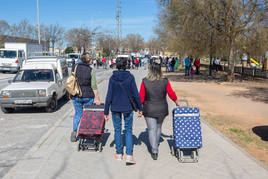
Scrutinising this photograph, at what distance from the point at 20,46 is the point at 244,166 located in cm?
3211

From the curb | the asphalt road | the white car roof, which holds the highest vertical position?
the white car roof

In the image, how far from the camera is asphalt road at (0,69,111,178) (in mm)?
5496

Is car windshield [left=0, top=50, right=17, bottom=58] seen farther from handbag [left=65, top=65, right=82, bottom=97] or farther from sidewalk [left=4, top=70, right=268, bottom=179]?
handbag [left=65, top=65, right=82, bottom=97]

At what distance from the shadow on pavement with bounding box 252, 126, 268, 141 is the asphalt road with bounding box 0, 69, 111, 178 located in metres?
5.41

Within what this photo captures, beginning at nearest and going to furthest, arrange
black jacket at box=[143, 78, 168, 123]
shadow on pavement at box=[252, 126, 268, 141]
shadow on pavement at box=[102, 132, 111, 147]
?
1. black jacket at box=[143, 78, 168, 123]
2. shadow on pavement at box=[102, 132, 111, 147]
3. shadow on pavement at box=[252, 126, 268, 141]

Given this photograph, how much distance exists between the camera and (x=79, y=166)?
4.86 metres

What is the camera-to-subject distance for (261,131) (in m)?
7.55

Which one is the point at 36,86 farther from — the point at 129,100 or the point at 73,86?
the point at 129,100

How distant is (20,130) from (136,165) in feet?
13.0

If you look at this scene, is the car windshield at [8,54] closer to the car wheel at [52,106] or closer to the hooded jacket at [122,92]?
the car wheel at [52,106]

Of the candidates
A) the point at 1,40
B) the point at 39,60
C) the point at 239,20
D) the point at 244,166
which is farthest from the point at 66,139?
the point at 1,40

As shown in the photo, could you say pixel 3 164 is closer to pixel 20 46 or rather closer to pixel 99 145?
pixel 99 145

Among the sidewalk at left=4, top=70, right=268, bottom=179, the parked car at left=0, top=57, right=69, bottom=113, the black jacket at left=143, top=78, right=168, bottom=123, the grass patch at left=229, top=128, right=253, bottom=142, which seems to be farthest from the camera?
the parked car at left=0, top=57, right=69, bottom=113

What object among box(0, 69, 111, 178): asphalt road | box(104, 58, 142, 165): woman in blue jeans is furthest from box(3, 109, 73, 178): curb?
box(104, 58, 142, 165): woman in blue jeans
